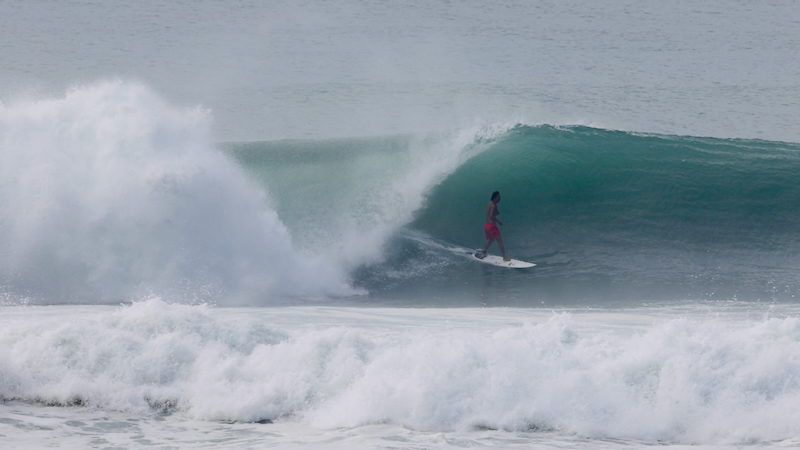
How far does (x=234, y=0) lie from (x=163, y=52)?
804 cm

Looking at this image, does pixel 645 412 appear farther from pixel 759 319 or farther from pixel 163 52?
pixel 163 52

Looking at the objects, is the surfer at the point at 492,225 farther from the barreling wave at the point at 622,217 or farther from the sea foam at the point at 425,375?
the sea foam at the point at 425,375

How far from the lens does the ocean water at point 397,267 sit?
5.47m

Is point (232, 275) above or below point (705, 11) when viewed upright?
below

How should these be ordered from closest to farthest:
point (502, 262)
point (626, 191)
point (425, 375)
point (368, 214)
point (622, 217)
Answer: point (425, 375), point (502, 262), point (368, 214), point (622, 217), point (626, 191)

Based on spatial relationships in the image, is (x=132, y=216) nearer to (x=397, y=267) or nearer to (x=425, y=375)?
(x=397, y=267)

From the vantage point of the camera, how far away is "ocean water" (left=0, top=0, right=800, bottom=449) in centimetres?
547

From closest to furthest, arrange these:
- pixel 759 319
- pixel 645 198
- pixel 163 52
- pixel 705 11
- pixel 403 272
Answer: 1. pixel 759 319
2. pixel 403 272
3. pixel 645 198
4. pixel 163 52
5. pixel 705 11

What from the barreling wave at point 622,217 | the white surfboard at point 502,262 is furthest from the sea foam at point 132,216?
the white surfboard at point 502,262

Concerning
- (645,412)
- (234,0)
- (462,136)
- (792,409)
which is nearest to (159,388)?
(645,412)

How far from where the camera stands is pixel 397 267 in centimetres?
1055

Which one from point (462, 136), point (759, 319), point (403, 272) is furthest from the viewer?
point (462, 136)

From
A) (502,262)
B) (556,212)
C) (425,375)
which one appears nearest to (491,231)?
(502,262)

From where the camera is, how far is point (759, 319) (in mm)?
8266
